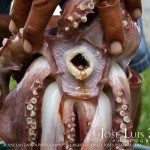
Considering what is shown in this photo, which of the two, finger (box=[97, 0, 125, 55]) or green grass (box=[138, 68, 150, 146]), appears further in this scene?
green grass (box=[138, 68, 150, 146])

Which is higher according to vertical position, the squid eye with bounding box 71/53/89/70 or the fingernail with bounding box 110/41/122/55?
the fingernail with bounding box 110/41/122/55

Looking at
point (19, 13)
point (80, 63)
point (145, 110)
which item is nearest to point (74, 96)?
point (80, 63)

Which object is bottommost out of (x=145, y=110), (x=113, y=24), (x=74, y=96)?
(x=145, y=110)

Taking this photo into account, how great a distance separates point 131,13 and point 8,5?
85 cm

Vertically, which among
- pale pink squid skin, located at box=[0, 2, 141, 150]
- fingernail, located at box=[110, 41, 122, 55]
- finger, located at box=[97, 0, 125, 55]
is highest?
finger, located at box=[97, 0, 125, 55]

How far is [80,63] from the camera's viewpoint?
113 centimetres

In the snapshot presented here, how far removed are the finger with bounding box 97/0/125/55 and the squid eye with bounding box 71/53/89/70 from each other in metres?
0.05

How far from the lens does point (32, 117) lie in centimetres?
112

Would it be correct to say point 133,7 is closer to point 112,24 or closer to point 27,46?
point 112,24

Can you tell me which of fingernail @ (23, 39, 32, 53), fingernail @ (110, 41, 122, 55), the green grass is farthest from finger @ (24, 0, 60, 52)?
the green grass

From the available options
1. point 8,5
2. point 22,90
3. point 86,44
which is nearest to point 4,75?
point 22,90

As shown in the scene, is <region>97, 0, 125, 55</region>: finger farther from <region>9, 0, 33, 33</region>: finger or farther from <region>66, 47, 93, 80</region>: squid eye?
<region>9, 0, 33, 33</region>: finger

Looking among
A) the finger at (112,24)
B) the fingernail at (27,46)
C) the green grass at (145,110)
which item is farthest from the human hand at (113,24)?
the green grass at (145,110)

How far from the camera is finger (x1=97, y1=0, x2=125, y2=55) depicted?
3.57 feet
